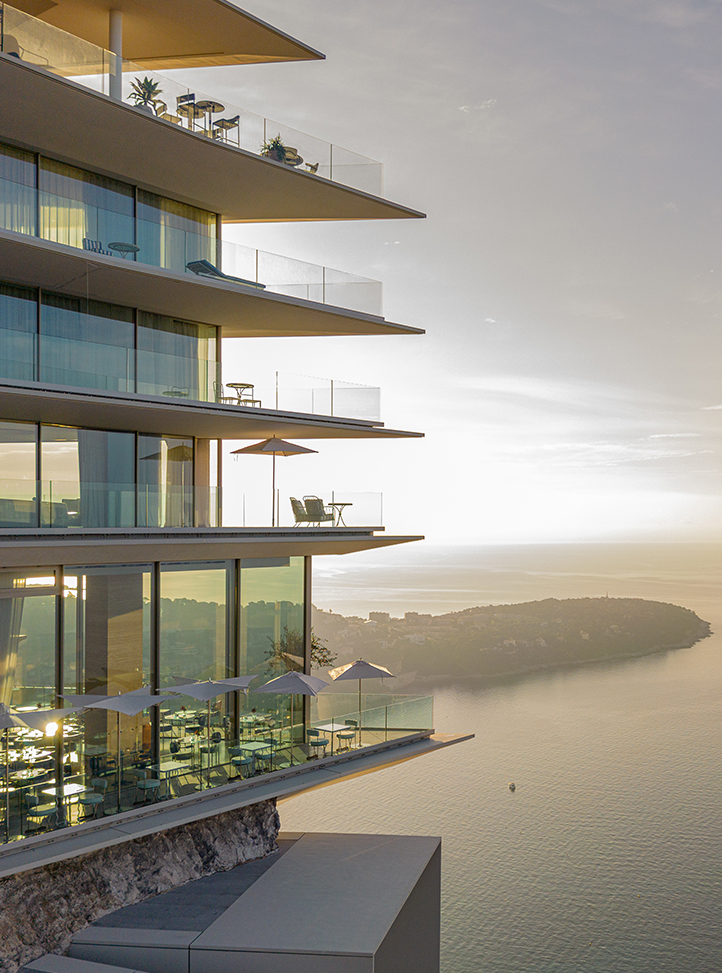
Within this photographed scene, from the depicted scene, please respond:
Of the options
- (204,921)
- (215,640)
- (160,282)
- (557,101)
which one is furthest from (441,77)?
(204,921)

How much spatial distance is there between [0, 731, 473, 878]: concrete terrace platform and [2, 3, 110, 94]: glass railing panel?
1304 centimetres

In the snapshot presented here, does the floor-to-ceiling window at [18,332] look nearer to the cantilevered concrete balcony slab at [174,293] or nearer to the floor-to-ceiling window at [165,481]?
the cantilevered concrete balcony slab at [174,293]

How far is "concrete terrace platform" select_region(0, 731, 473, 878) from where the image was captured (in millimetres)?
12430

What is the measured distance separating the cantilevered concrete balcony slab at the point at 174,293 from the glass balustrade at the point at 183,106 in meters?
2.89

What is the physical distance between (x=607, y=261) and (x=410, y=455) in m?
28.5

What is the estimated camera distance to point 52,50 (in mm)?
15445

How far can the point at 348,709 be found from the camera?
18453mm

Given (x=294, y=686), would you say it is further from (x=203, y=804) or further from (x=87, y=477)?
(x=87, y=477)

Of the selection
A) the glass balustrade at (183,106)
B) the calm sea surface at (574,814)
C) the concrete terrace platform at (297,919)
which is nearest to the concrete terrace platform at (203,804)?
the concrete terrace platform at (297,919)

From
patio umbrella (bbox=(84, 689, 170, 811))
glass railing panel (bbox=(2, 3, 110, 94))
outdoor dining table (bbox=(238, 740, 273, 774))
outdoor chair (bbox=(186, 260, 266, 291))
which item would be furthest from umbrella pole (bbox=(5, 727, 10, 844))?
glass railing panel (bbox=(2, 3, 110, 94))

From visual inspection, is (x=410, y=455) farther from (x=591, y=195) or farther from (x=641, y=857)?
(x=641, y=857)

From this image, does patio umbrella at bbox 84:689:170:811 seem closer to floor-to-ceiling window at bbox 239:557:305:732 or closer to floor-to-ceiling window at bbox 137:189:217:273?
floor-to-ceiling window at bbox 239:557:305:732

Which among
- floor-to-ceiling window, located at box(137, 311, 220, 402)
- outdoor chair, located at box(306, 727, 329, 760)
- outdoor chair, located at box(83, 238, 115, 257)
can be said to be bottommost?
outdoor chair, located at box(306, 727, 329, 760)

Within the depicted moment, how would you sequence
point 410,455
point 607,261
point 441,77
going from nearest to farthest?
point 441,77
point 607,261
point 410,455
